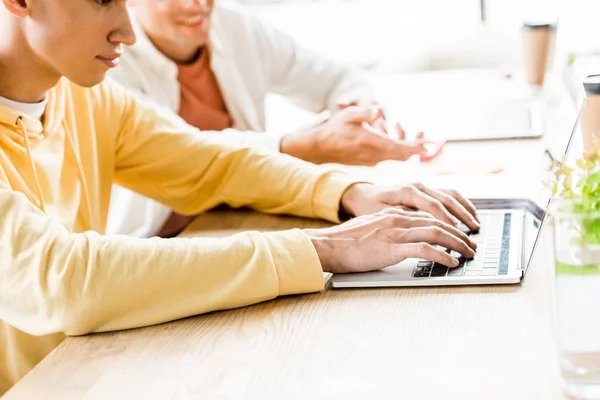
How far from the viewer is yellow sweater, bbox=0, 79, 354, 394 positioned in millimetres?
1021

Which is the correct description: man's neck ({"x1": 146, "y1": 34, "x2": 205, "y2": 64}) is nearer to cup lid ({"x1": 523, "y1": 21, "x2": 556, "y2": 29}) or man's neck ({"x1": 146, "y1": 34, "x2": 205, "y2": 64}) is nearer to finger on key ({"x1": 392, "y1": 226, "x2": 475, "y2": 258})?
cup lid ({"x1": 523, "y1": 21, "x2": 556, "y2": 29})

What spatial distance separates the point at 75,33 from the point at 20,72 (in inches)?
4.5

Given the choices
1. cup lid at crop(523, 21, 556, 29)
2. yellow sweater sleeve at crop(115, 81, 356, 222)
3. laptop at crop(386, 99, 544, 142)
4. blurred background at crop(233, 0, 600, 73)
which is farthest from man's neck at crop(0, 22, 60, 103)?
blurred background at crop(233, 0, 600, 73)

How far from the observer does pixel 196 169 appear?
1.50m

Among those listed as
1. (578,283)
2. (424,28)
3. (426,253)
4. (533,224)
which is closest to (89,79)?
(426,253)

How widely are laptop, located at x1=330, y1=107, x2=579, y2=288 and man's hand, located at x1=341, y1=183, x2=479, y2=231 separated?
0.08ft

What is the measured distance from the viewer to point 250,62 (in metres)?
2.11

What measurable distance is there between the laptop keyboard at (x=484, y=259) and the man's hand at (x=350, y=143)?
0.35m

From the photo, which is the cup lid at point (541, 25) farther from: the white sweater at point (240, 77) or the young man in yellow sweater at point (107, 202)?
the young man in yellow sweater at point (107, 202)

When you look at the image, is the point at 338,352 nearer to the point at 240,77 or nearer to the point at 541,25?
the point at 240,77

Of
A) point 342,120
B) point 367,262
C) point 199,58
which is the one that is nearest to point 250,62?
point 199,58

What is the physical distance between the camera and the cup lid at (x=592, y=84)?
1.46m

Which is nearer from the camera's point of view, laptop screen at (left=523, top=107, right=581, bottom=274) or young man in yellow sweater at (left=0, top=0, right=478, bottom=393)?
young man in yellow sweater at (left=0, top=0, right=478, bottom=393)

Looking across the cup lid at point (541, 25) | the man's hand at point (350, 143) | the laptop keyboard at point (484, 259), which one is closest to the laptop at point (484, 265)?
the laptop keyboard at point (484, 259)
